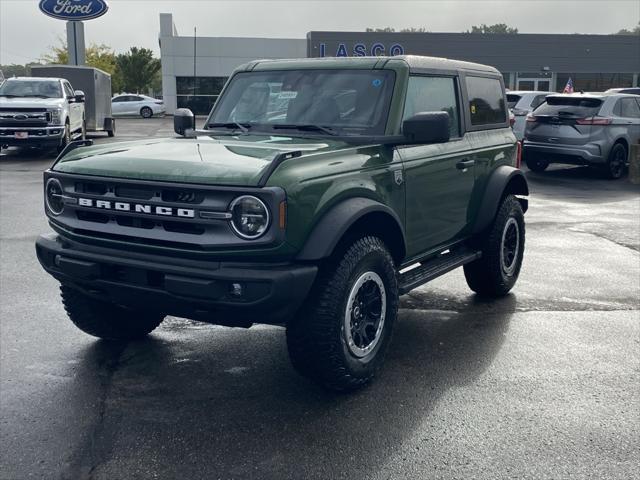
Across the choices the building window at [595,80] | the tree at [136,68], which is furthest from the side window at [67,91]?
the tree at [136,68]

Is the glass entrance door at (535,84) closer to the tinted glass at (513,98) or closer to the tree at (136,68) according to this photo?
the tinted glass at (513,98)

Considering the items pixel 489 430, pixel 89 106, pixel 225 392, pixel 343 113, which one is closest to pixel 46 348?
pixel 225 392

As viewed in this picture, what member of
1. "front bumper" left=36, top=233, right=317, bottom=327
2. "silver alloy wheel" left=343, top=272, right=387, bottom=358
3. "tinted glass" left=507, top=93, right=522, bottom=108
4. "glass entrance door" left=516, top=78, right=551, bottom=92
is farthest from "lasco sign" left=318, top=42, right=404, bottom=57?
"front bumper" left=36, top=233, right=317, bottom=327

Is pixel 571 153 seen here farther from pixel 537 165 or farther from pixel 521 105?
pixel 521 105

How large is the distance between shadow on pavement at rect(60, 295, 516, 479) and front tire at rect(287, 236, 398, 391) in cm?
20

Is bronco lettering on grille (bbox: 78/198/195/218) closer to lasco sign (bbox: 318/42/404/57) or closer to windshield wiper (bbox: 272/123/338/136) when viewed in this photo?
windshield wiper (bbox: 272/123/338/136)

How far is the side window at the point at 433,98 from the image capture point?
5.18m

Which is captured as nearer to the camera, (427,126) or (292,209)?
(292,209)

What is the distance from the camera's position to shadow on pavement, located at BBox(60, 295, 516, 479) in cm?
355

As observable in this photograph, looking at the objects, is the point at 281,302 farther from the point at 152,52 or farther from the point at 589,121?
the point at 152,52

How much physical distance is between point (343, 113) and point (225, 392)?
6.59ft

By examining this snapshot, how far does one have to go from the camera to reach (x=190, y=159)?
4078mm

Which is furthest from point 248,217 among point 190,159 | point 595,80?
point 595,80

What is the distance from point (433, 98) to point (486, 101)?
102cm
